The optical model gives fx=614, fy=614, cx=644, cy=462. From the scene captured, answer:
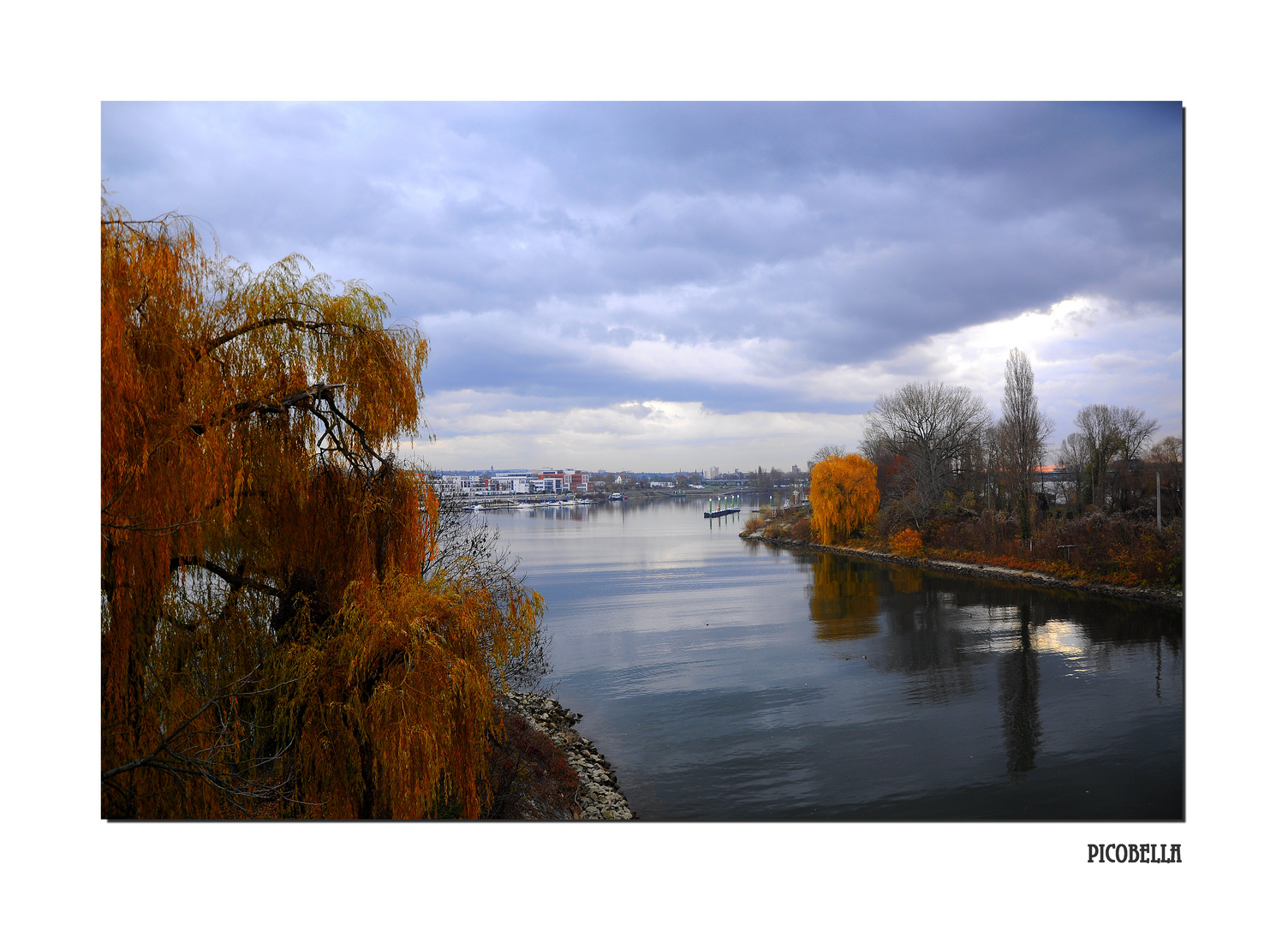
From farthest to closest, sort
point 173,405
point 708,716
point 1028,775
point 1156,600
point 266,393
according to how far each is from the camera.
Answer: point 1156,600 < point 708,716 < point 1028,775 < point 266,393 < point 173,405

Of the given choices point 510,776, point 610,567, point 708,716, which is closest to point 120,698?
point 510,776

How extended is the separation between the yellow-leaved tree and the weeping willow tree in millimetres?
32151

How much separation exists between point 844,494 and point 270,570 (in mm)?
33286

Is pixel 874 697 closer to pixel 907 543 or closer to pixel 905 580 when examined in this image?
pixel 905 580

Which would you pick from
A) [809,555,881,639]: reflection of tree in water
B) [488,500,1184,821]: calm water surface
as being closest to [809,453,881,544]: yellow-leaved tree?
[809,555,881,639]: reflection of tree in water

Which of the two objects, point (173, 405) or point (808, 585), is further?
point (808, 585)

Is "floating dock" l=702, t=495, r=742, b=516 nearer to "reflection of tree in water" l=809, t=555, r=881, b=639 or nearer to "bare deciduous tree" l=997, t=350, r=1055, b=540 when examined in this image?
"reflection of tree in water" l=809, t=555, r=881, b=639

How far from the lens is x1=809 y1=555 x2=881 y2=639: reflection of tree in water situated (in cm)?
1731

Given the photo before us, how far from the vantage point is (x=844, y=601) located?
69.8 feet

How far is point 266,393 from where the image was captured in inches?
155

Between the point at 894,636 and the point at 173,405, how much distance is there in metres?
16.6

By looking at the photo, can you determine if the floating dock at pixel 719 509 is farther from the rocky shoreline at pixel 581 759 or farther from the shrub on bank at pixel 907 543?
the rocky shoreline at pixel 581 759

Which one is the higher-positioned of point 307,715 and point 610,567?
point 307,715

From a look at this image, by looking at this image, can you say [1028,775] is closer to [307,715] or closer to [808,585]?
[307,715]
